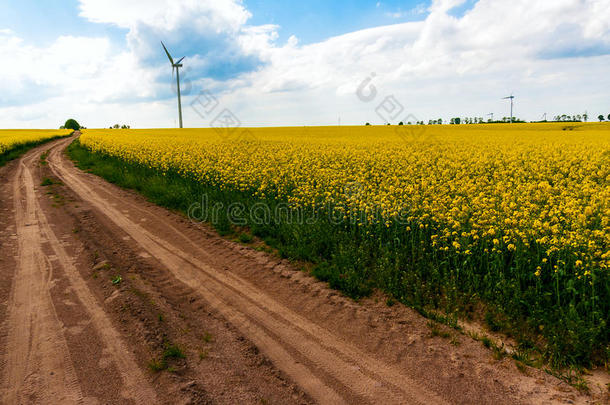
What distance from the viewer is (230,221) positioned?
32.7 ft

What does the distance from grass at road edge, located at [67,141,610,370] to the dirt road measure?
0.39m

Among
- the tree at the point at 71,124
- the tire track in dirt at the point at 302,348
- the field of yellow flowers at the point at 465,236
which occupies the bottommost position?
the tire track in dirt at the point at 302,348

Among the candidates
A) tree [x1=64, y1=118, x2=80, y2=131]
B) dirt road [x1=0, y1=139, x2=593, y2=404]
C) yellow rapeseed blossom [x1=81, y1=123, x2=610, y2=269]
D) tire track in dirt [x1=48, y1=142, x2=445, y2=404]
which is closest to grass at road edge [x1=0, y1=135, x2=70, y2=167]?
yellow rapeseed blossom [x1=81, y1=123, x2=610, y2=269]

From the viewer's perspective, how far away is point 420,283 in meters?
6.07

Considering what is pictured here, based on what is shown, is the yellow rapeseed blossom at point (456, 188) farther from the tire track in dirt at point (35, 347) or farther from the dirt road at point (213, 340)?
the tire track in dirt at point (35, 347)

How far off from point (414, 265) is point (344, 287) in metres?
1.39

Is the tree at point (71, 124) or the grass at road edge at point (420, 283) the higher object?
the tree at point (71, 124)

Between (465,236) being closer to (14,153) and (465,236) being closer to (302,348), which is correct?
(302,348)

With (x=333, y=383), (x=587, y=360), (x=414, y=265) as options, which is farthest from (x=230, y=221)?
(x=587, y=360)

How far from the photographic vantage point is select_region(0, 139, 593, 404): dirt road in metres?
3.85

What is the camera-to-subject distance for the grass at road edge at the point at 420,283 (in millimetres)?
4410

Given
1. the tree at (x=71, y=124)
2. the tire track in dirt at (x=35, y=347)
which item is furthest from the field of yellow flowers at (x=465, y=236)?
the tree at (x=71, y=124)

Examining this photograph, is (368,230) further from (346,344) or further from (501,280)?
(346,344)

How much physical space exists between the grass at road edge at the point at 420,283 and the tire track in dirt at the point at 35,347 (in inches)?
156
